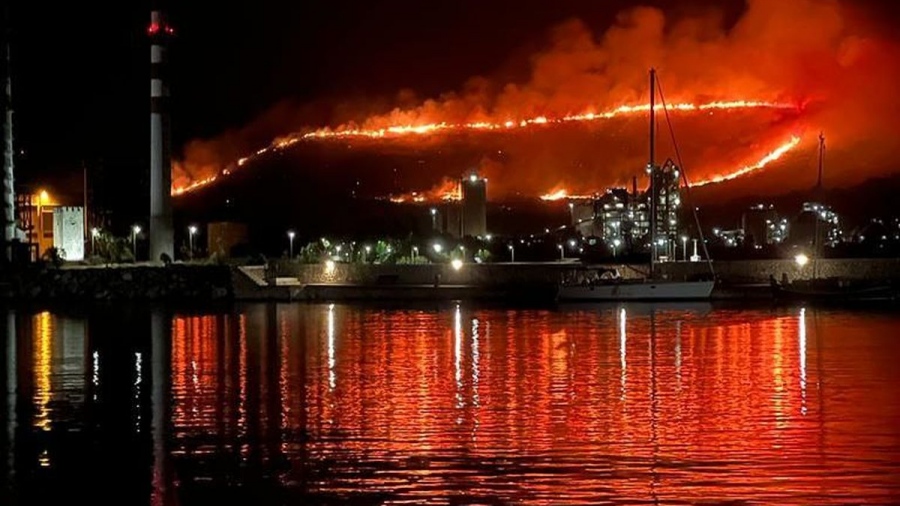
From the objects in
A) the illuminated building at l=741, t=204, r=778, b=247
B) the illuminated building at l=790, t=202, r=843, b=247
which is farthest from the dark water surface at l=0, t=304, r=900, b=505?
the illuminated building at l=741, t=204, r=778, b=247

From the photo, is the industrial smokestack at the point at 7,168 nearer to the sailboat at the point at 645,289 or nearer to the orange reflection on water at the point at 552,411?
the sailboat at the point at 645,289

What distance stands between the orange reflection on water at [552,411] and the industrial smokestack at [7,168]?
29.4 meters

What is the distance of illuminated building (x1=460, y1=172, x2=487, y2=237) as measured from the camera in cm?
9550

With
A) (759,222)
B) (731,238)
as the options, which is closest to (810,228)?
(731,238)

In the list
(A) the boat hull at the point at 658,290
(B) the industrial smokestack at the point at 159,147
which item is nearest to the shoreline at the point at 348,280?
(A) the boat hull at the point at 658,290

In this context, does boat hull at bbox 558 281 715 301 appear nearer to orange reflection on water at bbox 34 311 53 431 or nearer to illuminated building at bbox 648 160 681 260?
illuminated building at bbox 648 160 681 260

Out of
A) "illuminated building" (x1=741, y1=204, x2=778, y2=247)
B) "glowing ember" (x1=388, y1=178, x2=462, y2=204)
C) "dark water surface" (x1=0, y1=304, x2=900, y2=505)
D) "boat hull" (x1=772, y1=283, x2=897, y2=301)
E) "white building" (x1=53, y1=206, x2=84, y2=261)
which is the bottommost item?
"dark water surface" (x1=0, y1=304, x2=900, y2=505)

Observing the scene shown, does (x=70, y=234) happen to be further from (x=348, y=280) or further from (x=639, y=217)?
(x=639, y=217)

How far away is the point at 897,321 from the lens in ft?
164

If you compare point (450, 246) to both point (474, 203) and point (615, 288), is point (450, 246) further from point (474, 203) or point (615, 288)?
point (615, 288)

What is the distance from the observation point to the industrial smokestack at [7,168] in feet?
236

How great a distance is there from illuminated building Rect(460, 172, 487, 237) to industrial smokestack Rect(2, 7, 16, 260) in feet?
99.4

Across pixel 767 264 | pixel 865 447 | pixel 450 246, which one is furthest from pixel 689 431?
pixel 450 246

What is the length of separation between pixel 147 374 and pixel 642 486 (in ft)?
56.8
